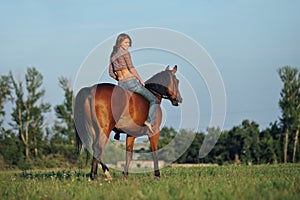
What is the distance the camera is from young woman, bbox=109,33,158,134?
→ 11.2m

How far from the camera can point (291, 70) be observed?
54094 mm

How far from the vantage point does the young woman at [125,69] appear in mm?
11242

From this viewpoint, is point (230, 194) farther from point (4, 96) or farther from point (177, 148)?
point (4, 96)

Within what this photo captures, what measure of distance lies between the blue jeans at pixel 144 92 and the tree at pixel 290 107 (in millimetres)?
41496

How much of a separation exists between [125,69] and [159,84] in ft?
3.74

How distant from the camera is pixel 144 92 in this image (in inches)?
450

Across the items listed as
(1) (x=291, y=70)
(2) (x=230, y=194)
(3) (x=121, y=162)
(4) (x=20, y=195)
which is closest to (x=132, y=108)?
(3) (x=121, y=162)

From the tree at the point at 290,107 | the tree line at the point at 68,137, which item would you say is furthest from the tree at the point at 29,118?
the tree at the point at 290,107

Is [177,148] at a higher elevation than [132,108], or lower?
lower

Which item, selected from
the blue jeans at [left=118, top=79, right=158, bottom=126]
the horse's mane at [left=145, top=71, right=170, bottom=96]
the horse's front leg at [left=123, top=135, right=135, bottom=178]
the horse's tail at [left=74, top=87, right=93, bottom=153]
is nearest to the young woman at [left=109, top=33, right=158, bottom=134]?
the blue jeans at [left=118, top=79, right=158, bottom=126]

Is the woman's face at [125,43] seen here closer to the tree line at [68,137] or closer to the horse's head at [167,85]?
the horse's head at [167,85]

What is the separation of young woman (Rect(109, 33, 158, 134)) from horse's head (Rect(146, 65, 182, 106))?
591 mm

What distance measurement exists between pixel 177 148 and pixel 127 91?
7.54ft

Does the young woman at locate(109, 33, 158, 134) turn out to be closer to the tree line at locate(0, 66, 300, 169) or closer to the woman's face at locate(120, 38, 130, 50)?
the woman's face at locate(120, 38, 130, 50)
